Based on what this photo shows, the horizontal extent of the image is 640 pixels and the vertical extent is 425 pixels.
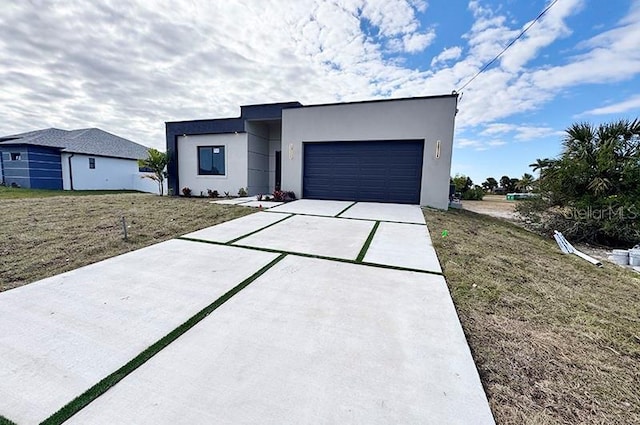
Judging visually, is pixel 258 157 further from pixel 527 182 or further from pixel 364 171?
pixel 527 182

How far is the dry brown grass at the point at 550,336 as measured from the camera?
1.44m

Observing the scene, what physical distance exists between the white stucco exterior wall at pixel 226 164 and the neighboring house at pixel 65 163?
24.9 ft

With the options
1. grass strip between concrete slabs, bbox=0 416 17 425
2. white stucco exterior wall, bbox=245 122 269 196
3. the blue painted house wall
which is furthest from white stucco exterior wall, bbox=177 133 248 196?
the blue painted house wall

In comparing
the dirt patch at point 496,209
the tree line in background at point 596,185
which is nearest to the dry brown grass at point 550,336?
the tree line in background at point 596,185

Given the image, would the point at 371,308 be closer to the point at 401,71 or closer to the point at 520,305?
the point at 520,305

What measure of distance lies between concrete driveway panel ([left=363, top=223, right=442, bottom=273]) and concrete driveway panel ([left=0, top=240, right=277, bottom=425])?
1.63 metres

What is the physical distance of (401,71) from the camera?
31.1ft

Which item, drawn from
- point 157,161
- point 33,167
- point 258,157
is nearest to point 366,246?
point 258,157

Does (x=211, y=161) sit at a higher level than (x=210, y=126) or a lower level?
lower

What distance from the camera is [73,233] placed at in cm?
481

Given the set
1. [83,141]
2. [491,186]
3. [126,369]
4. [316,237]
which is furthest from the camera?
[491,186]

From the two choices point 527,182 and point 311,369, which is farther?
point 527,182

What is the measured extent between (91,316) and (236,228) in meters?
3.21

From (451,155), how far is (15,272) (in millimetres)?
10080
